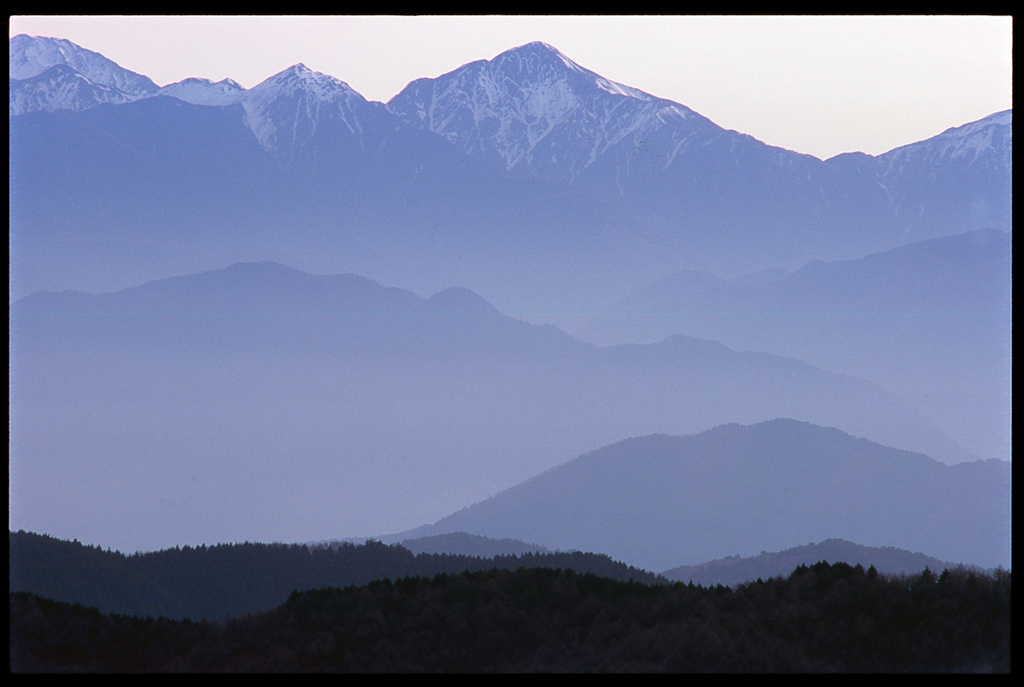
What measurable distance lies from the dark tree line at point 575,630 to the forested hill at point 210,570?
2.45 metres

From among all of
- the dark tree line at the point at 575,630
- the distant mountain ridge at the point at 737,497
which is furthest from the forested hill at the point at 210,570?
the distant mountain ridge at the point at 737,497

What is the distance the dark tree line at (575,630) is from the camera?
600cm

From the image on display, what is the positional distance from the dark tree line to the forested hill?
2448 mm

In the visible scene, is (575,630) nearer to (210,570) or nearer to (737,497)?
(210,570)

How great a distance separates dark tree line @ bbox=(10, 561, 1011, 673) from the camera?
600cm

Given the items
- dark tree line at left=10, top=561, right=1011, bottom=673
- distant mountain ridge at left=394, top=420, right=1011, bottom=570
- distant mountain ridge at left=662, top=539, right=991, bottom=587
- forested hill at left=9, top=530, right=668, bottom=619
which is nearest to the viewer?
dark tree line at left=10, top=561, right=1011, bottom=673

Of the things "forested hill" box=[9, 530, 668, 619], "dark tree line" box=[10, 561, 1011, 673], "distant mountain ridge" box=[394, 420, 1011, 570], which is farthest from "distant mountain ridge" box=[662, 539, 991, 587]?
"distant mountain ridge" box=[394, 420, 1011, 570]

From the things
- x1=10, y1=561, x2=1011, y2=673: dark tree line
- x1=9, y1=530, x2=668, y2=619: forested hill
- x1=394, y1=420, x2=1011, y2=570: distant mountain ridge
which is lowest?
x1=10, y1=561, x2=1011, y2=673: dark tree line

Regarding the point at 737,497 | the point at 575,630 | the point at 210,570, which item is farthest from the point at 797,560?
the point at 737,497

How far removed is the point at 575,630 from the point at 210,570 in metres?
7.73

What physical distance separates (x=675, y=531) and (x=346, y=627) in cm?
3012

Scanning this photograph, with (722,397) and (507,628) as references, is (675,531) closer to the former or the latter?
(722,397)

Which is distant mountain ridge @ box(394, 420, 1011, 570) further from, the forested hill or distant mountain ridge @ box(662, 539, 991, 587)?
the forested hill

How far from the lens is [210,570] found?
40.0ft
